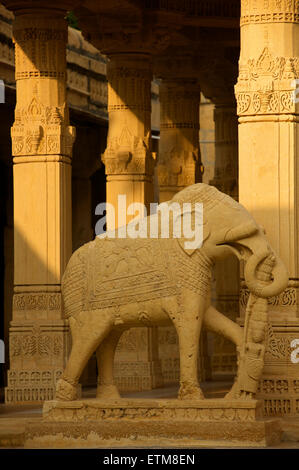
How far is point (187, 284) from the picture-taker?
16.0 metres

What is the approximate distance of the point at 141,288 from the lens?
16.1 metres

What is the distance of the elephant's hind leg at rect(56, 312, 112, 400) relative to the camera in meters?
16.3

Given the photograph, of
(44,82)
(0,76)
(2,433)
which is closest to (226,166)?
(0,76)

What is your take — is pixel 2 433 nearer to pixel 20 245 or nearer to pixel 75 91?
pixel 20 245

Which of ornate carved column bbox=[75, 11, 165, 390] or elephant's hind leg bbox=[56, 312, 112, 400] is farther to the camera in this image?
ornate carved column bbox=[75, 11, 165, 390]

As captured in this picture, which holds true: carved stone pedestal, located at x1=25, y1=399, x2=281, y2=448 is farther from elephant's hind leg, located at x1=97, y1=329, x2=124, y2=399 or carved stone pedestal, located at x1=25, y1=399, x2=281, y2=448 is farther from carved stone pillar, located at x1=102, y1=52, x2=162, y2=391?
carved stone pillar, located at x1=102, y1=52, x2=162, y2=391

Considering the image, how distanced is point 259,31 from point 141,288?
346cm

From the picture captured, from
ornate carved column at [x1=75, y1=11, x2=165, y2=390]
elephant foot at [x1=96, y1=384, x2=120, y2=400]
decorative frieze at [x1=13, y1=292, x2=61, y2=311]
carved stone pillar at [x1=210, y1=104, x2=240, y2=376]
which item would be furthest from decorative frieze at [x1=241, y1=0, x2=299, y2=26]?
carved stone pillar at [x1=210, y1=104, x2=240, y2=376]

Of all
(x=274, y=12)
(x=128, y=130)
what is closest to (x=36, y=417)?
(x=274, y=12)

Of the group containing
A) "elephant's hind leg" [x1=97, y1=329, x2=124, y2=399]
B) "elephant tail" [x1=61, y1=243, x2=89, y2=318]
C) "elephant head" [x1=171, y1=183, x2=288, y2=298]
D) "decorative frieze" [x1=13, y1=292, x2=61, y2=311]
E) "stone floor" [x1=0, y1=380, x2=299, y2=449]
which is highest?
"elephant head" [x1=171, y1=183, x2=288, y2=298]

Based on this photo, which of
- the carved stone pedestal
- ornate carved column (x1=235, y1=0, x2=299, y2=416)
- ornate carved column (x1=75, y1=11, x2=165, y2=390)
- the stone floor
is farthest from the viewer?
ornate carved column (x1=75, y1=11, x2=165, y2=390)

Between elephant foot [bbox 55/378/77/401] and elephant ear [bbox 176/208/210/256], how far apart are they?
1.98 m
